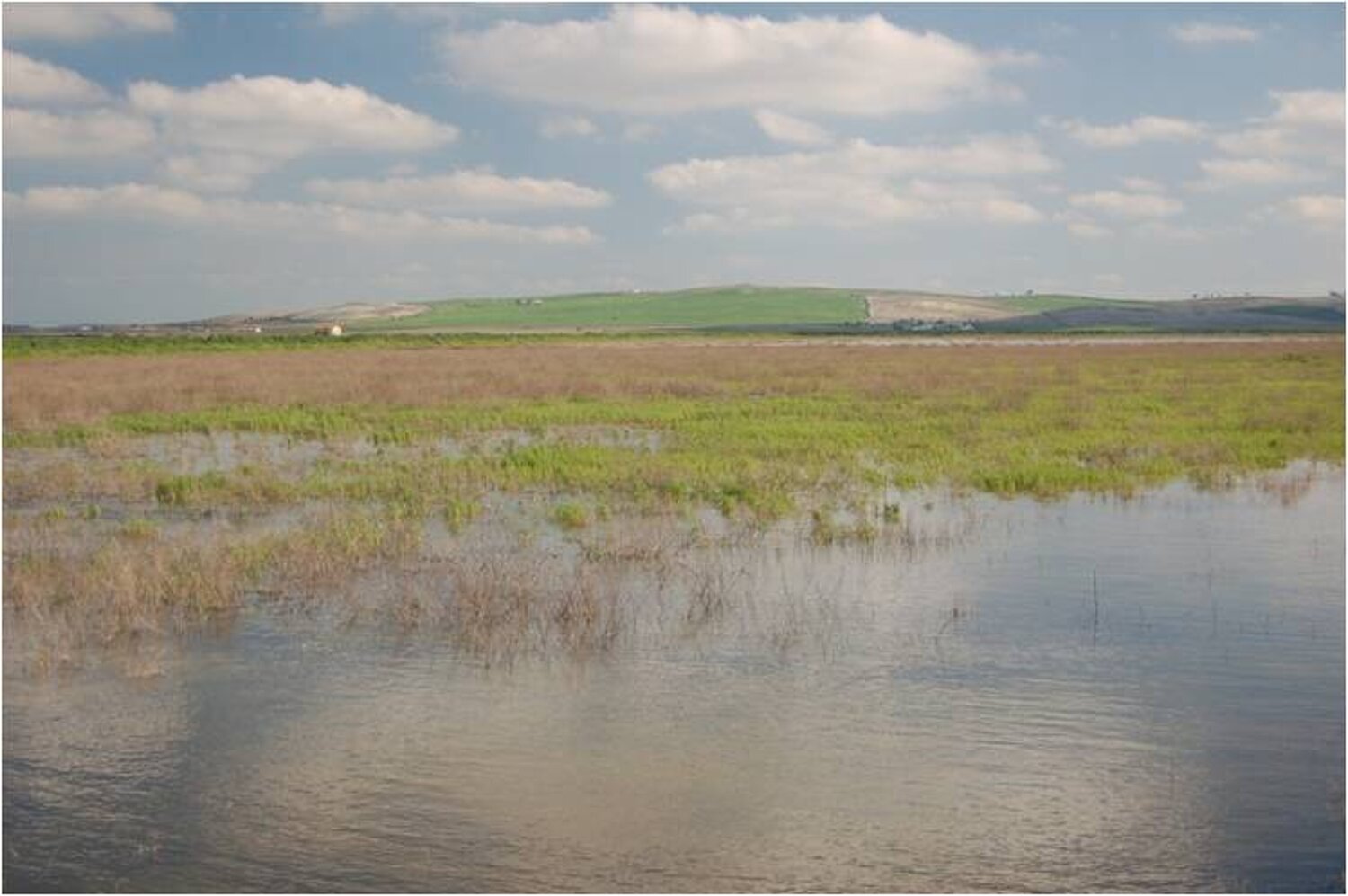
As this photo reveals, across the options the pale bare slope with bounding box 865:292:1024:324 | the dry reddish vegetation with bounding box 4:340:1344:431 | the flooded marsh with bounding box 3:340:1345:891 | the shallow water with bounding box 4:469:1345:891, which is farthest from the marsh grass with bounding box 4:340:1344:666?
the pale bare slope with bounding box 865:292:1024:324

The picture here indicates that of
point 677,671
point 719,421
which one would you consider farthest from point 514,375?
point 677,671

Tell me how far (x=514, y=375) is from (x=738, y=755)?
3849 centimetres

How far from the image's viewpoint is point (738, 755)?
9180mm

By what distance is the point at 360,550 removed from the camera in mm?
15148

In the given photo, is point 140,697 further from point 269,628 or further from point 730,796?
point 730,796

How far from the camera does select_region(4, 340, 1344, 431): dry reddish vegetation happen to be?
37.2 m

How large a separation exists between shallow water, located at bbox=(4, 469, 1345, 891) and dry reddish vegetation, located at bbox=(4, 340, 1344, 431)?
22851 millimetres

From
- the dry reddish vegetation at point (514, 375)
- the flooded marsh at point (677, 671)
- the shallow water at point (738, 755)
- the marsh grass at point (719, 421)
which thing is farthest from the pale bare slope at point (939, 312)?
the shallow water at point (738, 755)

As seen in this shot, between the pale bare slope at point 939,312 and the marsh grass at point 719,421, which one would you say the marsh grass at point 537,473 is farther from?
the pale bare slope at point 939,312

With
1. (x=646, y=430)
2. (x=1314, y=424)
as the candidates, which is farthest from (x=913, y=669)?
(x=1314, y=424)

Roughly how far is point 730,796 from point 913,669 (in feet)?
10.3

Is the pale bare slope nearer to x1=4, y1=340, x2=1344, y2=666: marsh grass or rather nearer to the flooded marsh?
x1=4, y1=340, x2=1344, y2=666: marsh grass

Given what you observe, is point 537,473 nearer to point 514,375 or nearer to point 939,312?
point 514,375

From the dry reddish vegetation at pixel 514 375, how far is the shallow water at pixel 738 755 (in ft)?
75.0
